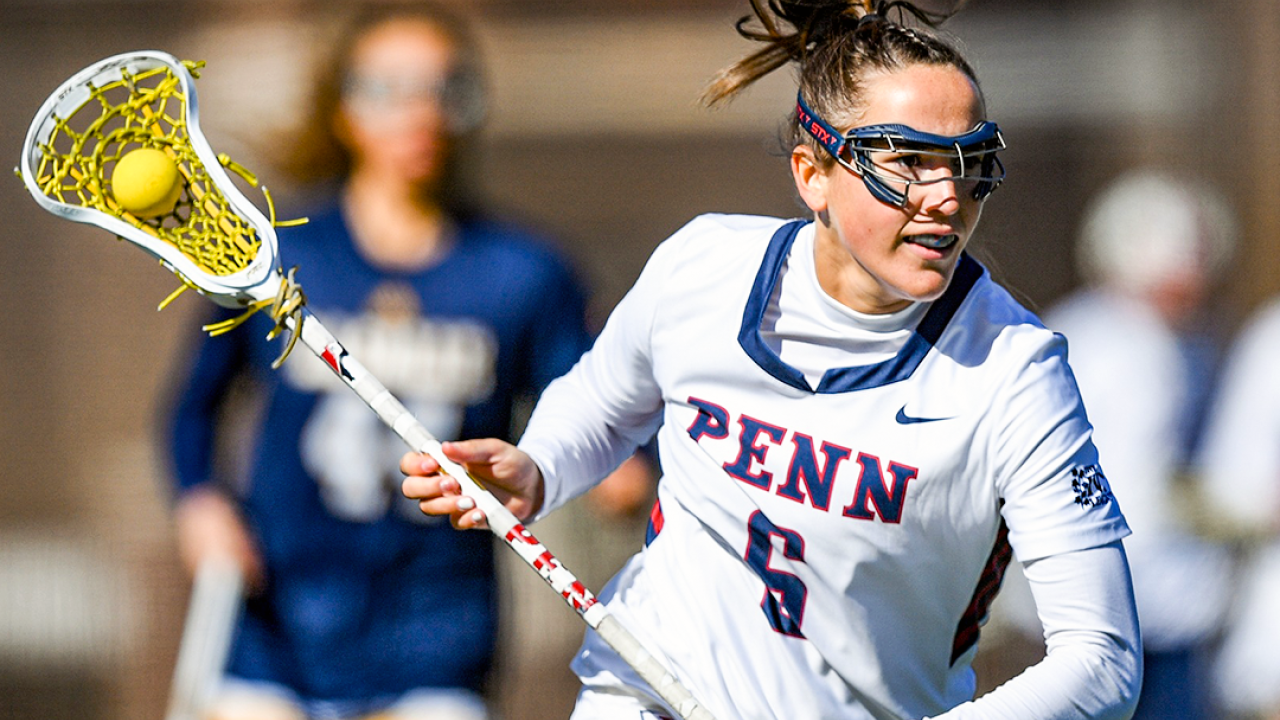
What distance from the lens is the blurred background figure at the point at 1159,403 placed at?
542 centimetres

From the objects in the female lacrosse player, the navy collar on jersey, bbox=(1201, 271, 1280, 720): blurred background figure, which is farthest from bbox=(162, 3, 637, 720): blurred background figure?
bbox=(1201, 271, 1280, 720): blurred background figure

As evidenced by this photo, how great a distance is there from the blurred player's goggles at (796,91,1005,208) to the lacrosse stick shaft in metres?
0.80

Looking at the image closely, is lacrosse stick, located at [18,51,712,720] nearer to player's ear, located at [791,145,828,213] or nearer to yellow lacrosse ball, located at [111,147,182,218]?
yellow lacrosse ball, located at [111,147,182,218]

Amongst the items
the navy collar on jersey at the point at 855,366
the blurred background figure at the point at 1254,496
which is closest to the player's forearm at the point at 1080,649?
the navy collar on jersey at the point at 855,366

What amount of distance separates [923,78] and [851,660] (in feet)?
3.14

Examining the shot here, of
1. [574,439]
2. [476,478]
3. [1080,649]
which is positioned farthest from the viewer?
[574,439]

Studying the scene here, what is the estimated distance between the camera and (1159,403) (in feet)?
18.5

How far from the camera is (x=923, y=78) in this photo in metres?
2.55

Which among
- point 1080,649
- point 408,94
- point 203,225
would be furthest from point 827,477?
point 408,94

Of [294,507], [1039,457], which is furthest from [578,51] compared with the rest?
[1039,457]

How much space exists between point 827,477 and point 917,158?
53 centimetres

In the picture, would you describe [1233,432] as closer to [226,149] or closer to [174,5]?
[226,149]

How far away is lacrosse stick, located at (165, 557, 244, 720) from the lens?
429cm

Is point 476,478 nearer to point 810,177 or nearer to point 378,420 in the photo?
point 810,177
